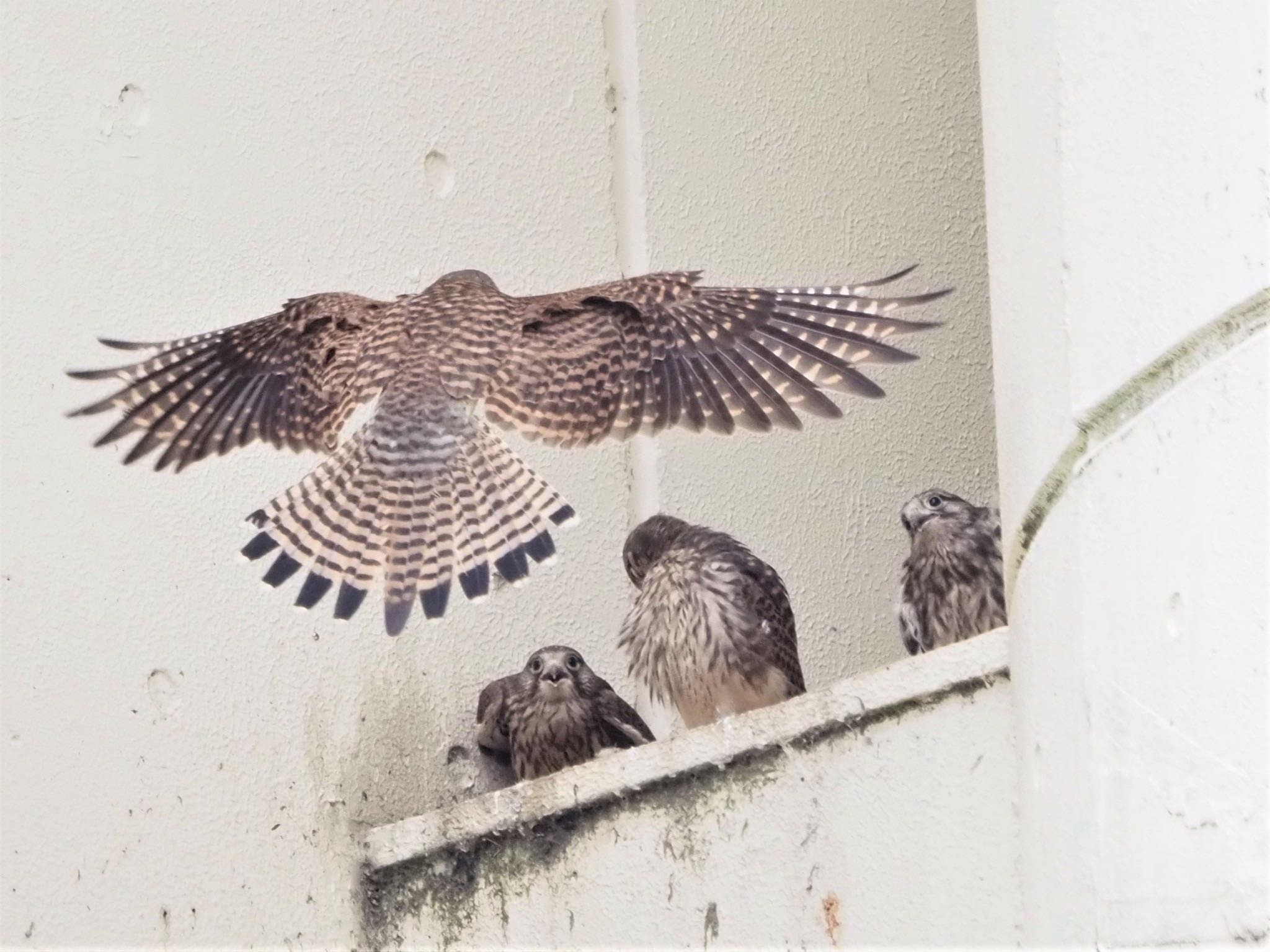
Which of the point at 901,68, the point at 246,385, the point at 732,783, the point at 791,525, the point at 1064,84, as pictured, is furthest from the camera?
the point at 901,68

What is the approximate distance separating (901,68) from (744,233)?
949 millimetres

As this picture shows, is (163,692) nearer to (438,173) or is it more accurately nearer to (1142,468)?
(438,173)

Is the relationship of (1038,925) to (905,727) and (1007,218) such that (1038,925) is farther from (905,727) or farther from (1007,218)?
(1007,218)

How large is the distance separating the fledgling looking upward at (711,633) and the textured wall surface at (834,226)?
0.58 meters

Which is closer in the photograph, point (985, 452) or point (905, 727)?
point (905, 727)

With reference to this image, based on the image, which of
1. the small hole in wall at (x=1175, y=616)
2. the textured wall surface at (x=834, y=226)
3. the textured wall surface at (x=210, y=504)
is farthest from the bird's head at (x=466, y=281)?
the small hole in wall at (x=1175, y=616)

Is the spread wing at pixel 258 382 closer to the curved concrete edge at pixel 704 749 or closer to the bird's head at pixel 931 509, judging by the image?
the curved concrete edge at pixel 704 749

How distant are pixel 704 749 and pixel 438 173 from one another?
186 cm

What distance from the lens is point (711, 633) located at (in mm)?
5441

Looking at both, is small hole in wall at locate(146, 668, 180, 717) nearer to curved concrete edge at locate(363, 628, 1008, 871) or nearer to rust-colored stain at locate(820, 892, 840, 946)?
curved concrete edge at locate(363, 628, 1008, 871)

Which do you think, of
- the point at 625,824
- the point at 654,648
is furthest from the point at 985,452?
the point at 625,824

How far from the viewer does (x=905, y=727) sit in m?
4.38

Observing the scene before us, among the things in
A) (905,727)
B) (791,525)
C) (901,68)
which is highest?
(901,68)

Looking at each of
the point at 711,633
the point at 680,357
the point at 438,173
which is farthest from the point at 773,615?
the point at 438,173
